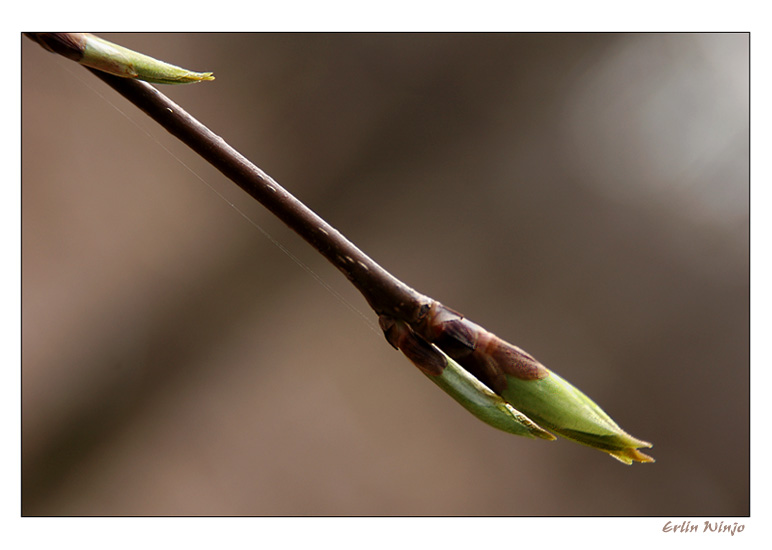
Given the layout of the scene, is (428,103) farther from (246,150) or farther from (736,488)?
(736,488)

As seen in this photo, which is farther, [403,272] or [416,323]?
[403,272]

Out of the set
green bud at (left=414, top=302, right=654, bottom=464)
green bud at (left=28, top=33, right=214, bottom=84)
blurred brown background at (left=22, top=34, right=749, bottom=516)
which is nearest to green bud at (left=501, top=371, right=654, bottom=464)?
green bud at (left=414, top=302, right=654, bottom=464)

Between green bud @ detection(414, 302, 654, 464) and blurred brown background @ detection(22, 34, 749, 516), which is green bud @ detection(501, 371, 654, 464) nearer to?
green bud @ detection(414, 302, 654, 464)

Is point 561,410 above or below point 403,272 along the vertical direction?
below

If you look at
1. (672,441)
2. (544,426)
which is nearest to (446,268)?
(672,441)

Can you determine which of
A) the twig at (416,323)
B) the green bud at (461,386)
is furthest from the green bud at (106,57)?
the green bud at (461,386)

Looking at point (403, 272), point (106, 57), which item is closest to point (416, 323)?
point (106, 57)

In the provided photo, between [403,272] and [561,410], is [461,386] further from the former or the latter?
[403,272]

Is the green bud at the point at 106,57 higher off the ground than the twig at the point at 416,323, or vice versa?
the green bud at the point at 106,57

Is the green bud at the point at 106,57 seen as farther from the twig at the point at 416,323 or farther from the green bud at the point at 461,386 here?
the green bud at the point at 461,386
